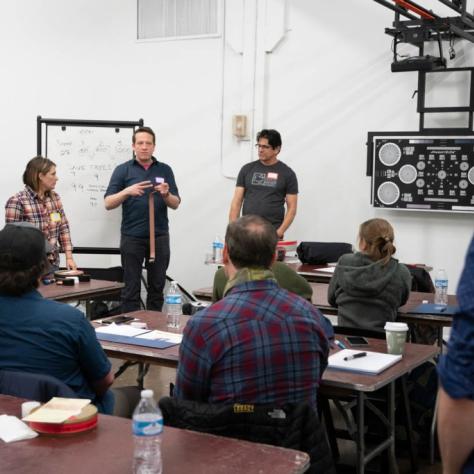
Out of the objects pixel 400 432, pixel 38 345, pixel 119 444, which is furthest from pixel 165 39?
pixel 119 444

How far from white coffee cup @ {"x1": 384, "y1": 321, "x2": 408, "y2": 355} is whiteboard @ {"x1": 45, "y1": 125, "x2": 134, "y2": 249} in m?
4.01

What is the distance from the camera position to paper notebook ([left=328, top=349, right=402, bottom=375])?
114 inches

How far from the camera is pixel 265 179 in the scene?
6.64 meters

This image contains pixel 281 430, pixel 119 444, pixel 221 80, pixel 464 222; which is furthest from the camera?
pixel 221 80

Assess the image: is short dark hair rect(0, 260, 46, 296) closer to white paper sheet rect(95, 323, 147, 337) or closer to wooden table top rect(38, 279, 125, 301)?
white paper sheet rect(95, 323, 147, 337)

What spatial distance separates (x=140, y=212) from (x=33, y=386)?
3976 millimetres

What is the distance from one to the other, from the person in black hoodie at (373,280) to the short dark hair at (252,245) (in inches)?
56.9

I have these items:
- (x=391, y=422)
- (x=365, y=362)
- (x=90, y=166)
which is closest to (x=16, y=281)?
(x=365, y=362)

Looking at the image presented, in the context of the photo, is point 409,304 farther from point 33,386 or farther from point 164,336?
point 33,386

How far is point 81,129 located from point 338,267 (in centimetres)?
358

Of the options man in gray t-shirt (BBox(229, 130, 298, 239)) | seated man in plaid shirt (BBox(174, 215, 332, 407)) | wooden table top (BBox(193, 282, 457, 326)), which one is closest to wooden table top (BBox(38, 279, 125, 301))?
wooden table top (BBox(193, 282, 457, 326))

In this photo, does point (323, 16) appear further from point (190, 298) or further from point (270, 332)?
point (270, 332)

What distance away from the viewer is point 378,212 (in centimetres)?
686

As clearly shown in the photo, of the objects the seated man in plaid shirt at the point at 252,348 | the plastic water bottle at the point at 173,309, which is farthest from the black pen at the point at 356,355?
the plastic water bottle at the point at 173,309
